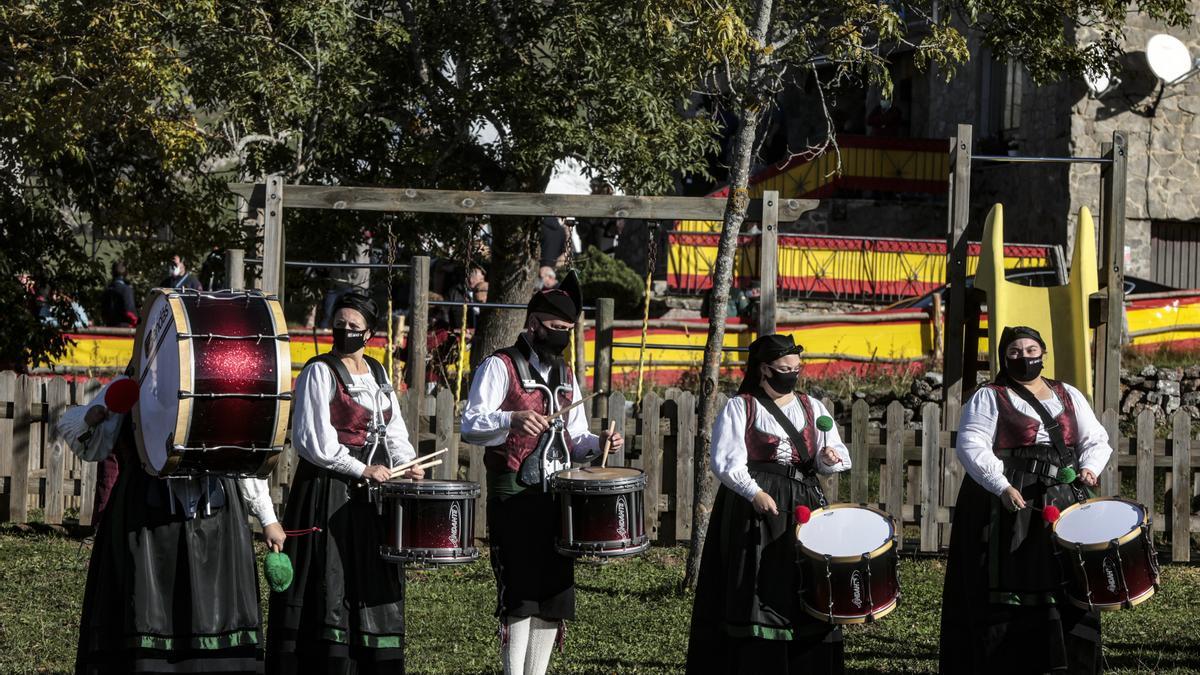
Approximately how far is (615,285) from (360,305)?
54.8ft

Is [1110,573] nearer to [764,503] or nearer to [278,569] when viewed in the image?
[764,503]

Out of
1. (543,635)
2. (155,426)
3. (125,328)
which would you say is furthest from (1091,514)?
(125,328)

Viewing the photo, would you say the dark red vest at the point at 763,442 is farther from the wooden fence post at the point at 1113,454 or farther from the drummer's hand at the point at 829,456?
the wooden fence post at the point at 1113,454

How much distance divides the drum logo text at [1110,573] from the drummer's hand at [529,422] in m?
2.40

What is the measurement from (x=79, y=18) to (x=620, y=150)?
15.5ft

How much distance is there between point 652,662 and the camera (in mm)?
7828

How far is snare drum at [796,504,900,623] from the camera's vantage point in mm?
6109

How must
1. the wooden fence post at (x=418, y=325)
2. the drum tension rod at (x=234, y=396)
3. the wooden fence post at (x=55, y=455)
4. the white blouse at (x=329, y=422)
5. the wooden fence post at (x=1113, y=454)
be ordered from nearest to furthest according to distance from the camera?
the drum tension rod at (x=234, y=396), the white blouse at (x=329, y=422), the wooden fence post at (x=1113, y=454), the wooden fence post at (x=418, y=325), the wooden fence post at (x=55, y=455)

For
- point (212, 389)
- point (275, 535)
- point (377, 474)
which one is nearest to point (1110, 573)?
point (377, 474)

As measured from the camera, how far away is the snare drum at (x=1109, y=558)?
20.8 feet

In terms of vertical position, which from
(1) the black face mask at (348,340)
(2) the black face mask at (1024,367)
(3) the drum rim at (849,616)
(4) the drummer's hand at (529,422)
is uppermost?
(1) the black face mask at (348,340)

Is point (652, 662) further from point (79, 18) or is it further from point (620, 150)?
point (79, 18)

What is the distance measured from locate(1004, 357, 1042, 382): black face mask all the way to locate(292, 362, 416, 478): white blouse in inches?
108

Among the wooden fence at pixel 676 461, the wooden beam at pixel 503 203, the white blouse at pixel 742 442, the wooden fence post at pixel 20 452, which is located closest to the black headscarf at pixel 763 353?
the white blouse at pixel 742 442
